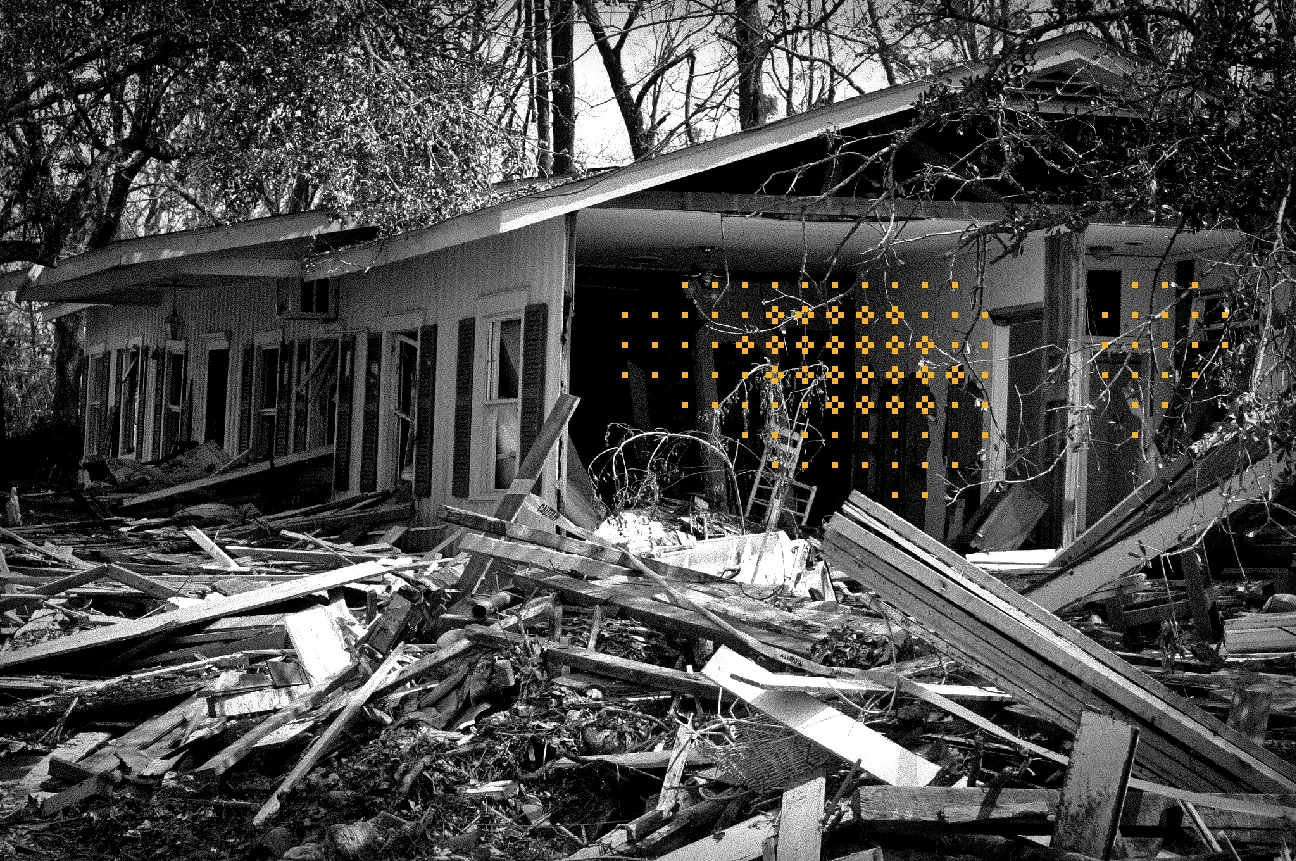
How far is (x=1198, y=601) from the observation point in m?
9.39

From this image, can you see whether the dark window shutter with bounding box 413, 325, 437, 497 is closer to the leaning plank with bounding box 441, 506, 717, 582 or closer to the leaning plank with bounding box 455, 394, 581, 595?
the leaning plank with bounding box 455, 394, 581, 595

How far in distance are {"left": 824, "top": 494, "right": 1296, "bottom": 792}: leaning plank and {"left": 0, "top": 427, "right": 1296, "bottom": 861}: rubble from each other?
0.04ft

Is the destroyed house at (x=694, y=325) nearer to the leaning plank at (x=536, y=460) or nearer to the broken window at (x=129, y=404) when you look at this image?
the leaning plank at (x=536, y=460)

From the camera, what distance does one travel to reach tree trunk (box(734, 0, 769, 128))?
25.4 m

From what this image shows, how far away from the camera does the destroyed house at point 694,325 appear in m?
13.8

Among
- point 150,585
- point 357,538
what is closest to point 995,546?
point 357,538

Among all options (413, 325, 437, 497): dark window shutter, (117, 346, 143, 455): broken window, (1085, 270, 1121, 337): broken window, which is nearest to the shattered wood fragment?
(413, 325, 437, 497): dark window shutter

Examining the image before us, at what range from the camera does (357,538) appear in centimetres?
1595

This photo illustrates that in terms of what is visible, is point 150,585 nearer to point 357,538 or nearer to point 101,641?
point 101,641

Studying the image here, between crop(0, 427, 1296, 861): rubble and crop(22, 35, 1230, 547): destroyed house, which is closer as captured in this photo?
crop(0, 427, 1296, 861): rubble

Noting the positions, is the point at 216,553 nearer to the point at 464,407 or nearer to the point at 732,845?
the point at 464,407

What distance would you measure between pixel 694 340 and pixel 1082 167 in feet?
42.8

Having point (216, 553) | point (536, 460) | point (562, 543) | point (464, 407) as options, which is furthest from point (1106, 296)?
point (216, 553)

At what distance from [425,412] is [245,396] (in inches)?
237
